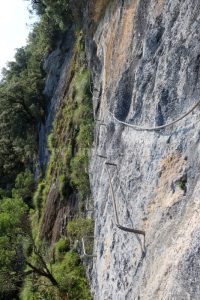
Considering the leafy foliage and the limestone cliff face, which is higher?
the limestone cliff face

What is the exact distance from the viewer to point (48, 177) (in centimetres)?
2444

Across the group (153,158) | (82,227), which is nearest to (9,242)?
(82,227)

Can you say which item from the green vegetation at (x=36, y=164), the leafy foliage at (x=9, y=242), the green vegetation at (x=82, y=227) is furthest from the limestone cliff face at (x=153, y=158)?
the leafy foliage at (x=9, y=242)

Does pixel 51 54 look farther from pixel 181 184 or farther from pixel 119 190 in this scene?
pixel 181 184

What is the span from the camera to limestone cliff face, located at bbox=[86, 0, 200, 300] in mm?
6738

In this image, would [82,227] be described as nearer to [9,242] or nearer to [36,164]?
[9,242]

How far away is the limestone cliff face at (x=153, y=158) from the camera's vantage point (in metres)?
6.74

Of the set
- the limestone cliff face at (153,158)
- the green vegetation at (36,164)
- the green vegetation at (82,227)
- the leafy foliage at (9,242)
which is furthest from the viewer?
the green vegetation at (36,164)

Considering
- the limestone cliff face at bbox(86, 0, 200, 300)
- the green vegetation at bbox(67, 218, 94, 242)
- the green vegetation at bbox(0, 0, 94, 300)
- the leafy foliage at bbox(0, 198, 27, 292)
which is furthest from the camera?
the green vegetation at bbox(0, 0, 94, 300)

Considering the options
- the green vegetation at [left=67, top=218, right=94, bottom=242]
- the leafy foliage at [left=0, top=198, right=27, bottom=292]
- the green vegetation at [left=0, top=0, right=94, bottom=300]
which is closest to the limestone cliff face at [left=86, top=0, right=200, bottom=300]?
the green vegetation at [left=67, top=218, right=94, bottom=242]

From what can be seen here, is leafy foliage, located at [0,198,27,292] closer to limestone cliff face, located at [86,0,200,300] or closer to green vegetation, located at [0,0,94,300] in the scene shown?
green vegetation, located at [0,0,94,300]

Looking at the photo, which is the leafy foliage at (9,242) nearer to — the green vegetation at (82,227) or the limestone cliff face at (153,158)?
the green vegetation at (82,227)

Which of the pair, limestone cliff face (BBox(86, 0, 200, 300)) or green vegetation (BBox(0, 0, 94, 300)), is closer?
limestone cliff face (BBox(86, 0, 200, 300))

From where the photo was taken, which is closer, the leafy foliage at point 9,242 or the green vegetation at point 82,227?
the green vegetation at point 82,227
